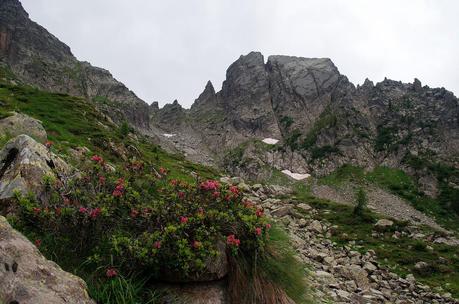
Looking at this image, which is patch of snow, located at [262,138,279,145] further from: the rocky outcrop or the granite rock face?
the rocky outcrop

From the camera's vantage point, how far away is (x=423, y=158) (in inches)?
4902

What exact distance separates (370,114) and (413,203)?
2543 inches

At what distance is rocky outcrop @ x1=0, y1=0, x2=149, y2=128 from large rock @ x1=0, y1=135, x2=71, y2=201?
14852 cm

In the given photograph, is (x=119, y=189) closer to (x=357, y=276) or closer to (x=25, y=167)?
(x=25, y=167)

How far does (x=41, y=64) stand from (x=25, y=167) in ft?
628

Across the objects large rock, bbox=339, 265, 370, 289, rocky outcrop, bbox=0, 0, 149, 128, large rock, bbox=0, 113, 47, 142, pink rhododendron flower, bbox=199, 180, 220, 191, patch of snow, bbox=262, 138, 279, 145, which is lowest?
large rock, bbox=339, 265, 370, 289

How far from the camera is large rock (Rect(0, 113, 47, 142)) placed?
19547 millimetres

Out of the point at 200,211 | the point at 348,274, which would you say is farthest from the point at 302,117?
the point at 200,211

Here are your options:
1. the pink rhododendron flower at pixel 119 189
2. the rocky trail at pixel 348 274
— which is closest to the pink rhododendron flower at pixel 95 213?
the pink rhododendron flower at pixel 119 189

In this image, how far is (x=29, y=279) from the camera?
13.9ft

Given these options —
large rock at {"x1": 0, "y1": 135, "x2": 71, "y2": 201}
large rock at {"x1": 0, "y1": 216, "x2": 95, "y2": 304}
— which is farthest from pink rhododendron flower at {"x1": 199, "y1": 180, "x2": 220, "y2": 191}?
large rock at {"x1": 0, "y1": 216, "x2": 95, "y2": 304}

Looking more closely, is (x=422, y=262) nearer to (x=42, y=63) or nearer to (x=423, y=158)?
(x=423, y=158)

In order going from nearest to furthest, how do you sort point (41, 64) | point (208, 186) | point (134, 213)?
1. point (134, 213)
2. point (208, 186)
3. point (41, 64)

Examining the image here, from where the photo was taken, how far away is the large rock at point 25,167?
7.19m
